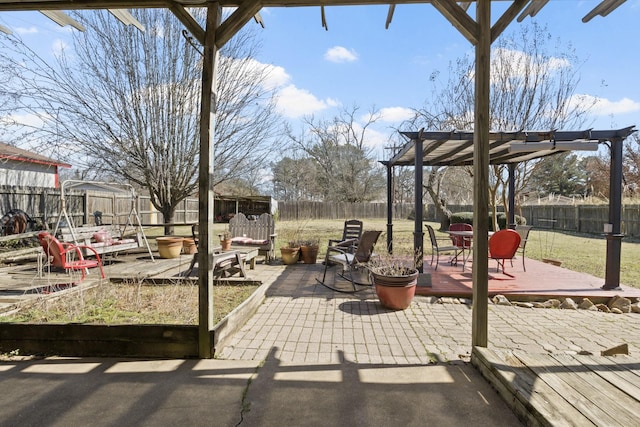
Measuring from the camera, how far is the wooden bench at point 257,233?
7199mm

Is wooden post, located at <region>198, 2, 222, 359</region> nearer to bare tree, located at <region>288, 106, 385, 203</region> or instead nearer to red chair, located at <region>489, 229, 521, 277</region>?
red chair, located at <region>489, 229, 521, 277</region>

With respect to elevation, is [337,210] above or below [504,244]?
above

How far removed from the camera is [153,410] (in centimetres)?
192

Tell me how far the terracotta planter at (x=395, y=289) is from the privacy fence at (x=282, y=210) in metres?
5.80

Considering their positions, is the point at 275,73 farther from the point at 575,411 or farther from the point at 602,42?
the point at 575,411

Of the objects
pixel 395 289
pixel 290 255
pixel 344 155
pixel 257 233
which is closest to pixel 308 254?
pixel 290 255

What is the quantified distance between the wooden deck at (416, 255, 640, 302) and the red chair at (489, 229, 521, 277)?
1.35ft

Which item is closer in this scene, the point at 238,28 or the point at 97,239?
the point at 238,28

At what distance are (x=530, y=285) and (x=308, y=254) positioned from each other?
399 centimetres

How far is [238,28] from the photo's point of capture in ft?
8.50

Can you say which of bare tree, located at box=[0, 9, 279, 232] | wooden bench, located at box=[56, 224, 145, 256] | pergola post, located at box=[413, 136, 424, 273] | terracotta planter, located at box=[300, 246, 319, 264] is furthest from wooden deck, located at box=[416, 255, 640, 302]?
bare tree, located at box=[0, 9, 279, 232]

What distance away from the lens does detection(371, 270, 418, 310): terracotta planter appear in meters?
3.91

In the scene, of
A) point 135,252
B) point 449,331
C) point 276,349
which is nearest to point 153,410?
point 276,349

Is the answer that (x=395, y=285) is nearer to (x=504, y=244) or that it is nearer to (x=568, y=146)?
(x=504, y=244)
